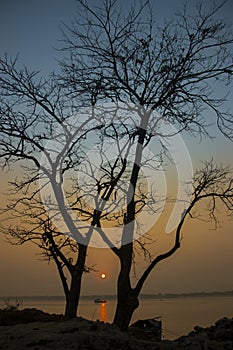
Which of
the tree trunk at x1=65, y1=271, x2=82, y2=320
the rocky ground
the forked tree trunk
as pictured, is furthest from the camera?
the tree trunk at x1=65, y1=271, x2=82, y2=320

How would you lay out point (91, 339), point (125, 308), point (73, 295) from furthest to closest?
point (73, 295)
point (125, 308)
point (91, 339)

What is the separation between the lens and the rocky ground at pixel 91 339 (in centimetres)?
868

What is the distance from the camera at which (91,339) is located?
28.6 feet

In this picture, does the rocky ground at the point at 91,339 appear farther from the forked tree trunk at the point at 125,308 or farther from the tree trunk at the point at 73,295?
the tree trunk at the point at 73,295

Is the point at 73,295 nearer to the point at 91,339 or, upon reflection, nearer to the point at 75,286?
the point at 75,286

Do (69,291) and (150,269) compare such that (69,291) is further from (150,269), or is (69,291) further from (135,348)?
(135,348)

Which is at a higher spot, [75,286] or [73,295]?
[75,286]

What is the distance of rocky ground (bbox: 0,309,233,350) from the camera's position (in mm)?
8680

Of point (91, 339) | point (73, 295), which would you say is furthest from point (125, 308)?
point (91, 339)

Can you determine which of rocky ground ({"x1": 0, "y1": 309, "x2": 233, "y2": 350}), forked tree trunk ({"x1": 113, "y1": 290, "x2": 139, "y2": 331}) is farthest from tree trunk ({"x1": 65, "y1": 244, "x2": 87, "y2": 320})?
rocky ground ({"x1": 0, "y1": 309, "x2": 233, "y2": 350})

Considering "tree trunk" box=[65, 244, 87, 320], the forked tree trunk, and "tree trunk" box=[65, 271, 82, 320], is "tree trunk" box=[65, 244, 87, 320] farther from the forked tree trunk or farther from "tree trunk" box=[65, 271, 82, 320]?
the forked tree trunk

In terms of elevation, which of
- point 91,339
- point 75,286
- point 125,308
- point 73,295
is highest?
point 75,286

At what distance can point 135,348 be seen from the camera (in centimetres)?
891

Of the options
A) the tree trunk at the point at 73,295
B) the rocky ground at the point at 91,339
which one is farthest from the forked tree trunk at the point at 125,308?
the rocky ground at the point at 91,339
